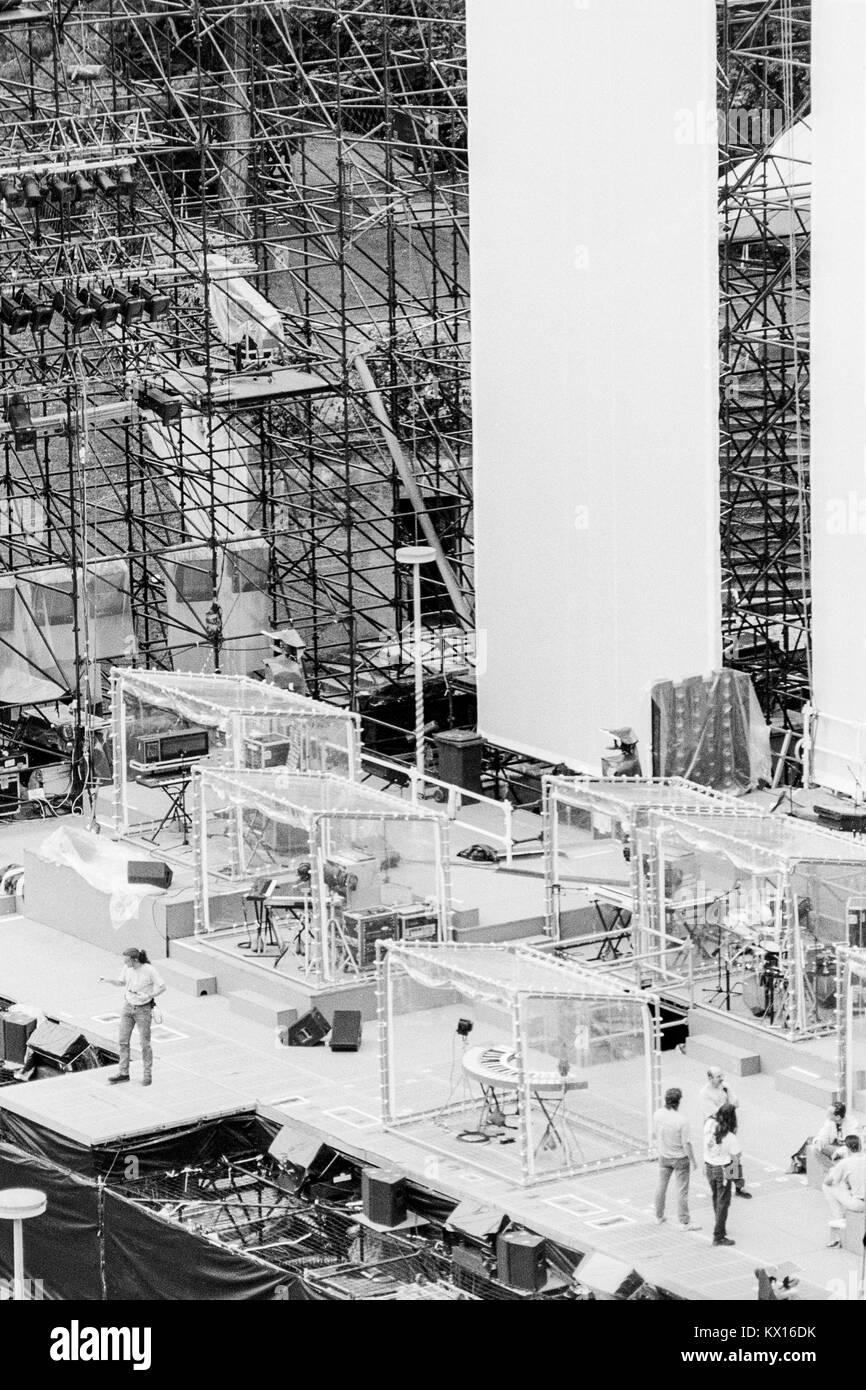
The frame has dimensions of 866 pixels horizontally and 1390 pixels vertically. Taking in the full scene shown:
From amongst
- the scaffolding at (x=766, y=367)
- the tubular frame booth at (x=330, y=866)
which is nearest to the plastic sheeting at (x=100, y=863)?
the tubular frame booth at (x=330, y=866)

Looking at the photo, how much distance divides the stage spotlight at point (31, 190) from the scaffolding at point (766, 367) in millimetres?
8760

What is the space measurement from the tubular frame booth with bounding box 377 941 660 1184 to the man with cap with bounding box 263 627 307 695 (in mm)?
10186

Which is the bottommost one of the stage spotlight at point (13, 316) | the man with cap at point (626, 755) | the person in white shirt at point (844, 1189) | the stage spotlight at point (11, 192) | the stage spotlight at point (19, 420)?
the person in white shirt at point (844, 1189)

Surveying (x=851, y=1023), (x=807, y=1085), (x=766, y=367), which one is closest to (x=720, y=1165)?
(x=851, y=1023)

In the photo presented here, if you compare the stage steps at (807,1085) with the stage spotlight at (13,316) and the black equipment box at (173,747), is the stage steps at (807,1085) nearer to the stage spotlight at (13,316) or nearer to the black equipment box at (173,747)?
the black equipment box at (173,747)

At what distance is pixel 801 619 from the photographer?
42.6 m

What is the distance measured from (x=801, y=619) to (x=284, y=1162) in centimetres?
1617

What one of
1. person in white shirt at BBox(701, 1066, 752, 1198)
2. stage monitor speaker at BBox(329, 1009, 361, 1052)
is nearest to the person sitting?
person in white shirt at BBox(701, 1066, 752, 1198)

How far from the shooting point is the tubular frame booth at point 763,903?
30266 mm

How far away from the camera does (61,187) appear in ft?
131

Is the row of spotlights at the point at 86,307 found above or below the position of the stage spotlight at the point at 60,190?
below

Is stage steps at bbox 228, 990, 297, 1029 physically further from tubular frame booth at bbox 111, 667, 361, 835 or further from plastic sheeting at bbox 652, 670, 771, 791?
plastic sheeting at bbox 652, 670, 771, 791

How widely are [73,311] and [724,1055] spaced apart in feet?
49.3

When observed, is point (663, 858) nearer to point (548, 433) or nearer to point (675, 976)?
point (675, 976)
